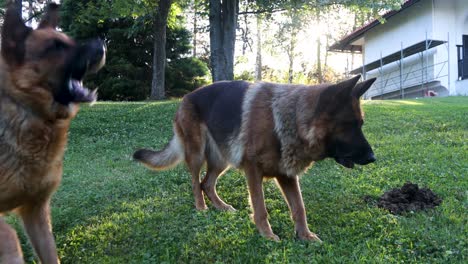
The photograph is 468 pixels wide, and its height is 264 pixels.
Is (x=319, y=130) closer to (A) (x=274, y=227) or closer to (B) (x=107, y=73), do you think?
(A) (x=274, y=227)

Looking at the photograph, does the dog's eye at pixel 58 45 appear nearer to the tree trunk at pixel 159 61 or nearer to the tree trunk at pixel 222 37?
the tree trunk at pixel 222 37

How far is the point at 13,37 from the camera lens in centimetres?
347

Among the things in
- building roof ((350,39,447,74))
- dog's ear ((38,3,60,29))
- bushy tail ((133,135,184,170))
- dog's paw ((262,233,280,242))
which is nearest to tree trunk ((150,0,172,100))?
bushy tail ((133,135,184,170))

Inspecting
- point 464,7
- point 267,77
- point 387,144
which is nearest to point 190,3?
point 387,144

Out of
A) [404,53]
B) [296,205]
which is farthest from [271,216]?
[404,53]

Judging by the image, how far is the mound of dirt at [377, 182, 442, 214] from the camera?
18.1 ft

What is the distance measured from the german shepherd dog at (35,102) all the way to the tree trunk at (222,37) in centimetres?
1283

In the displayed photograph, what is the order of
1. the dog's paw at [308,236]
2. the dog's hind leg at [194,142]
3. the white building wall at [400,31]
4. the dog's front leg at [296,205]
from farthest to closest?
1. the white building wall at [400,31]
2. the dog's hind leg at [194,142]
3. the dog's front leg at [296,205]
4. the dog's paw at [308,236]

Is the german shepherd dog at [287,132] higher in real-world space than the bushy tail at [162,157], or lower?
higher

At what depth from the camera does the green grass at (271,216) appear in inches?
170

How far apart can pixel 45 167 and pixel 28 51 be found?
3.18 ft

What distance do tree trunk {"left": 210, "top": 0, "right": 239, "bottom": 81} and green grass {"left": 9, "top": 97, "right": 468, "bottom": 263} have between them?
7.24 metres

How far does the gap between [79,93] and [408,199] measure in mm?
4323

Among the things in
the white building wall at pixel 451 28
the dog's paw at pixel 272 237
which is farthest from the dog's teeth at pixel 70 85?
the white building wall at pixel 451 28
